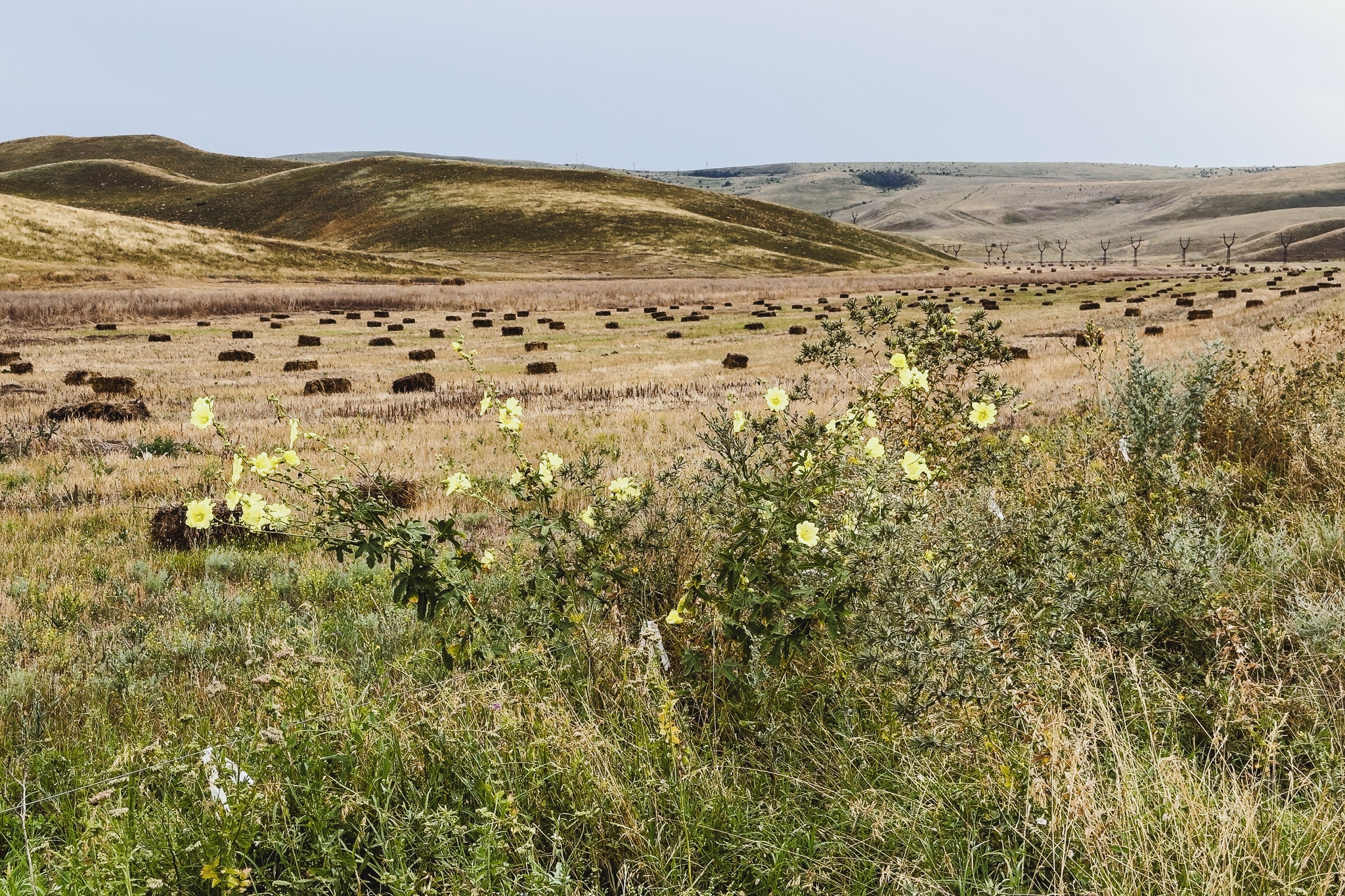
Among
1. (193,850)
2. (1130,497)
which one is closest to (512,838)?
(193,850)

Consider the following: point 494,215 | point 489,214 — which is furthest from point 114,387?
point 489,214

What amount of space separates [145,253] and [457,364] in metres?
52.9

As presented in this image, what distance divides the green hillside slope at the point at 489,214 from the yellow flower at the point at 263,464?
79.1 m

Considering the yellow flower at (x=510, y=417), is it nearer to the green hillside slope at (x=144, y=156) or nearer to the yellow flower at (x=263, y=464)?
the yellow flower at (x=263, y=464)

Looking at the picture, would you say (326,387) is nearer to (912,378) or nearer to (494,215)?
(912,378)

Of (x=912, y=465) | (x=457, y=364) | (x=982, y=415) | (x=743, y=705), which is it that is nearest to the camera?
(x=743, y=705)

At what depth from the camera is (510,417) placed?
3.53 metres


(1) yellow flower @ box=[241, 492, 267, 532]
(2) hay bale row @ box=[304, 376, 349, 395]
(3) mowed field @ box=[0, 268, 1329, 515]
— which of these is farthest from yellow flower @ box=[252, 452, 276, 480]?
(2) hay bale row @ box=[304, 376, 349, 395]

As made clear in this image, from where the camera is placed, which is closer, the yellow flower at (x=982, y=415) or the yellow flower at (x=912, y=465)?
the yellow flower at (x=912, y=465)

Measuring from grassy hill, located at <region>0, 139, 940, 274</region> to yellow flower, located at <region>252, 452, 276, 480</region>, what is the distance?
76.3 m

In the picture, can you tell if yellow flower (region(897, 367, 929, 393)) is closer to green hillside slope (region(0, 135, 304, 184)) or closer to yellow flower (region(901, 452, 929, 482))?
yellow flower (region(901, 452, 929, 482))

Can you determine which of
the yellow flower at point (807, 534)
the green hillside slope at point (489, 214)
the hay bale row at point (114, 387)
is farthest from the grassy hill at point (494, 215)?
the yellow flower at point (807, 534)

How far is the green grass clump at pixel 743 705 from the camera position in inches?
89.3

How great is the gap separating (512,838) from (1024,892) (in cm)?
148
